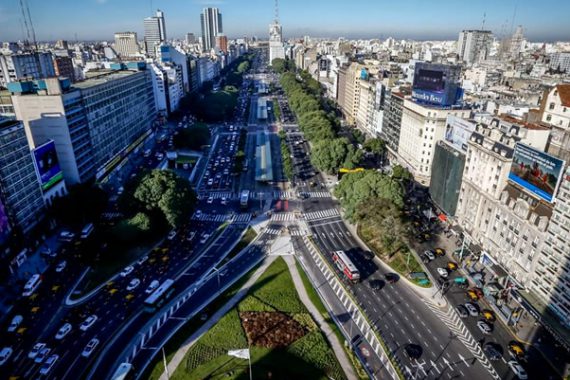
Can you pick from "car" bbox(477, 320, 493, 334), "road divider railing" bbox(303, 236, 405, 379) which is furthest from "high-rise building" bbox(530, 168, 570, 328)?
"road divider railing" bbox(303, 236, 405, 379)

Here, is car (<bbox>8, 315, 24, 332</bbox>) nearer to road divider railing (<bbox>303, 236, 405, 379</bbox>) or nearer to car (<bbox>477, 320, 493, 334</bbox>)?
road divider railing (<bbox>303, 236, 405, 379</bbox>)

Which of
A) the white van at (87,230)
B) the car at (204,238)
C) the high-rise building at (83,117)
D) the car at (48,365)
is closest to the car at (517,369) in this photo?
the car at (204,238)

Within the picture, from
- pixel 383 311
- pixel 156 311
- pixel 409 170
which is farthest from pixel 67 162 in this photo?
pixel 409 170

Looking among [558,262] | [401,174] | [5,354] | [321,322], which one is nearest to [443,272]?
[558,262]

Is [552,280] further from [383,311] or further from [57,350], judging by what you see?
[57,350]

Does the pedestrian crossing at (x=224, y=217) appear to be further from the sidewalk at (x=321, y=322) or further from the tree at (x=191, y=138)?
the tree at (x=191, y=138)

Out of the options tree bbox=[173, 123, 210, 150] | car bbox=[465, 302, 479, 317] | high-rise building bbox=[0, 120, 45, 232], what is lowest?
car bbox=[465, 302, 479, 317]

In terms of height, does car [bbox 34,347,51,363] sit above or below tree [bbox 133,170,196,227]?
below
